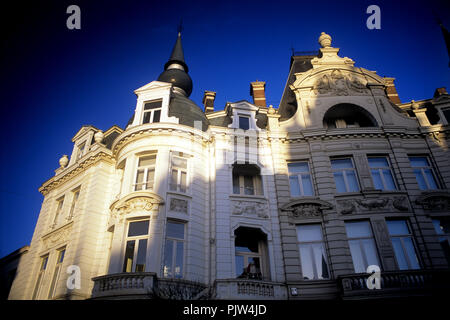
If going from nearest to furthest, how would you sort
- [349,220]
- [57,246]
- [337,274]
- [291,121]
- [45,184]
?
[337,274] → [349,220] → [57,246] → [291,121] → [45,184]

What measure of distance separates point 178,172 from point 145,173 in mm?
1613

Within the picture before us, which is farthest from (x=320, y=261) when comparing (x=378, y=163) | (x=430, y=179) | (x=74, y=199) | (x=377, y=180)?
(x=74, y=199)

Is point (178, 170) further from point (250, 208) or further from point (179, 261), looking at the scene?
point (179, 261)

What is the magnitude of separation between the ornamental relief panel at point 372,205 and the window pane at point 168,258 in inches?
319

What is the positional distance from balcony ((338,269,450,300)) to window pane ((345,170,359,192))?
15.3 feet

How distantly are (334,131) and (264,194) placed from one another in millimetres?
5298

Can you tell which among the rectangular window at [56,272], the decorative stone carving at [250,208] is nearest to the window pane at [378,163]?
the decorative stone carving at [250,208]

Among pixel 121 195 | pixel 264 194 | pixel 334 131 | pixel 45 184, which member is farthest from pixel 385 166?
pixel 45 184

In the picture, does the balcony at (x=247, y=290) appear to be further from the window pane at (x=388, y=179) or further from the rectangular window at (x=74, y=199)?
the rectangular window at (x=74, y=199)

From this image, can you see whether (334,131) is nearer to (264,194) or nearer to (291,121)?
(291,121)

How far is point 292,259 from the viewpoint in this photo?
48.4 ft

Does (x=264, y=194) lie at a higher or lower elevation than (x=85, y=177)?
lower

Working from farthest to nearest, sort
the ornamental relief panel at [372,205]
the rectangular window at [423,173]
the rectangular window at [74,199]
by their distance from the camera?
the rectangular window at [74,199] → the rectangular window at [423,173] → the ornamental relief panel at [372,205]

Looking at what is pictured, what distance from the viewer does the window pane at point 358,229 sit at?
15469 millimetres
